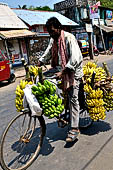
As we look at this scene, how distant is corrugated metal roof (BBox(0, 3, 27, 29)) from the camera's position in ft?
49.5

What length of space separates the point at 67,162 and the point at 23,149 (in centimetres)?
77

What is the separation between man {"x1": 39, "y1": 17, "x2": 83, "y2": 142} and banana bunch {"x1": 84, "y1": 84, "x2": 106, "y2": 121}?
0.82 feet

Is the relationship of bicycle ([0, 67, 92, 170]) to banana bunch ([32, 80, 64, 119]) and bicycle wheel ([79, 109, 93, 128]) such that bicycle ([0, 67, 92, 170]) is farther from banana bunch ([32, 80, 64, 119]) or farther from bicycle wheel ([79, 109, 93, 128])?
bicycle wheel ([79, 109, 93, 128])

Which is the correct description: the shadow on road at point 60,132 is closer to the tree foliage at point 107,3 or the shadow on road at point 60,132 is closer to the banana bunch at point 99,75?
the banana bunch at point 99,75

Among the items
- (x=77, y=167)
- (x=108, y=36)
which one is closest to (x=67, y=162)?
(x=77, y=167)

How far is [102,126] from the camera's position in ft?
11.8

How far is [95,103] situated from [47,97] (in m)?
0.83

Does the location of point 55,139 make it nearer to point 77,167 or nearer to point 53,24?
point 77,167

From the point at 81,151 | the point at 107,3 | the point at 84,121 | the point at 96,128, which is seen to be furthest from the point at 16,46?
the point at 107,3

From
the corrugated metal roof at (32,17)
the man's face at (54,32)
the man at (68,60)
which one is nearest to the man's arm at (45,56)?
the man at (68,60)

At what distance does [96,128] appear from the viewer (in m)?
3.54

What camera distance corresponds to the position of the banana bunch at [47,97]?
2.58 m

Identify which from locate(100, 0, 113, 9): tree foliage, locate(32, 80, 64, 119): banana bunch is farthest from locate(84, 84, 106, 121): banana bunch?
locate(100, 0, 113, 9): tree foliage

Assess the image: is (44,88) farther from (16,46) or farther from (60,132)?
(16,46)
